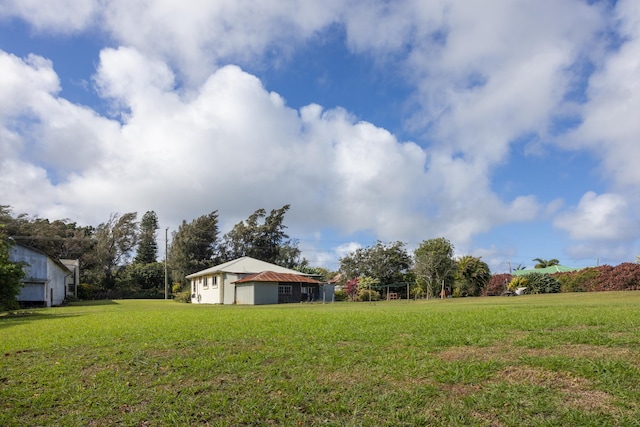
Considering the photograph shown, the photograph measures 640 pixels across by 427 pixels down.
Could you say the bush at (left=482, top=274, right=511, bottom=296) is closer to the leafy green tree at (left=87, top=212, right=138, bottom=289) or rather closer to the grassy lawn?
the grassy lawn

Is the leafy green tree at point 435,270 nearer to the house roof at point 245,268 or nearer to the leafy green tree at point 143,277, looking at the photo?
the house roof at point 245,268

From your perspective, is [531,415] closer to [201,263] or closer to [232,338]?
[232,338]

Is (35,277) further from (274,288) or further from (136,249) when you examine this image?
(136,249)

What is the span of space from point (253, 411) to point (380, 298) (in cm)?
3761

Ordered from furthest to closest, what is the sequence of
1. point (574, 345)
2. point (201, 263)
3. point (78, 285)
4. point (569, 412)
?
point (201, 263) < point (78, 285) < point (574, 345) < point (569, 412)

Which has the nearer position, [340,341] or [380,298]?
[340,341]

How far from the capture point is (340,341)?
840 cm

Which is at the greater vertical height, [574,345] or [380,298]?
[574,345]

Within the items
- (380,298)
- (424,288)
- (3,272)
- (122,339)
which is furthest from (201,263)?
(122,339)

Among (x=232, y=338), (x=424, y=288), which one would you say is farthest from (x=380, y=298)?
(x=232, y=338)

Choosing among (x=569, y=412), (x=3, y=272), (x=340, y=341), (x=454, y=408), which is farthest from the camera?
(x=3, y=272)

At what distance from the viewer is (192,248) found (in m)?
58.5

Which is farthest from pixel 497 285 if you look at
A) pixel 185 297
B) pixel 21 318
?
pixel 21 318

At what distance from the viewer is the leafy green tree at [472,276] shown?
3950cm
